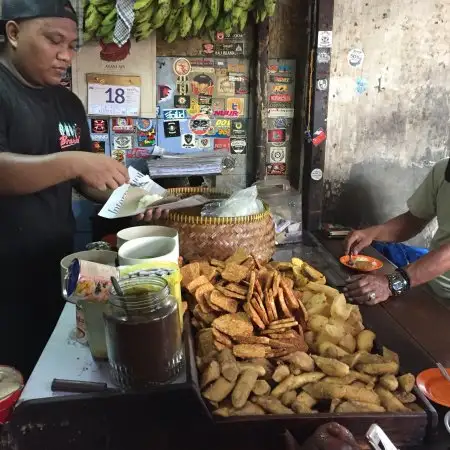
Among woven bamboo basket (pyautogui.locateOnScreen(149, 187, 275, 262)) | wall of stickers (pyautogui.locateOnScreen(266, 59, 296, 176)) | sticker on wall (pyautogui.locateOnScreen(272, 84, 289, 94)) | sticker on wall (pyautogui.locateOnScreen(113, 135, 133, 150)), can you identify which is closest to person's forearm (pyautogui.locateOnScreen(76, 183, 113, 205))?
woven bamboo basket (pyautogui.locateOnScreen(149, 187, 275, 262))

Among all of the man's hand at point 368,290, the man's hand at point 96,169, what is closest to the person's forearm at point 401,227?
the man's hand at point 368,290

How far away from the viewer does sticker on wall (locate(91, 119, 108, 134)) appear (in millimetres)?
3016

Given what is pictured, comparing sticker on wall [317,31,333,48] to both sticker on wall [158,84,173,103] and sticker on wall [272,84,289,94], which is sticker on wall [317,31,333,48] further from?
sticker on wall [158,84,173,103]

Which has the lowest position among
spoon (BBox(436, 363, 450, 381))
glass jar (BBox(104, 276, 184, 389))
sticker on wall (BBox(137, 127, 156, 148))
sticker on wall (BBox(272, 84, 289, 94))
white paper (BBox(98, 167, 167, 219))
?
spoon (BBox(436, 363, 450, 381))

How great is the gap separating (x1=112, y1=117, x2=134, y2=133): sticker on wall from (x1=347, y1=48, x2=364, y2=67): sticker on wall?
1.44 m

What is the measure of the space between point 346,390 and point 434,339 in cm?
54

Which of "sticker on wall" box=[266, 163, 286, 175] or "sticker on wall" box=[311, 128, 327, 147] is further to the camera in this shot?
"sticker on wall" box=[266, 163, 286, 175]

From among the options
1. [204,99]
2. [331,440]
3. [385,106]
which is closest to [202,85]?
[204,99]

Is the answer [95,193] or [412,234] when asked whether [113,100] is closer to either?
[95,193]

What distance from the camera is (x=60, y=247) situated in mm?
2068

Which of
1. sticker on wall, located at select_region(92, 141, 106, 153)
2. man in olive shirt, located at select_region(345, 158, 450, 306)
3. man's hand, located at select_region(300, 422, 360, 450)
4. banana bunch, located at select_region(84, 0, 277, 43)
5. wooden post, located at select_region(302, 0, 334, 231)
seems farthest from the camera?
sticker on wall, located at select_region(92, 141, 106, 153)

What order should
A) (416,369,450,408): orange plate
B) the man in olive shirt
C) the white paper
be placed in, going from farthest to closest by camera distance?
the man in olive shirt → the white paper → (416,369,450,408): orange plate

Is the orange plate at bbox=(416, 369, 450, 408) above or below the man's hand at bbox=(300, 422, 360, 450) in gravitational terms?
below

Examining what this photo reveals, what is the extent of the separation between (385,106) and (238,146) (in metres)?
1.00
